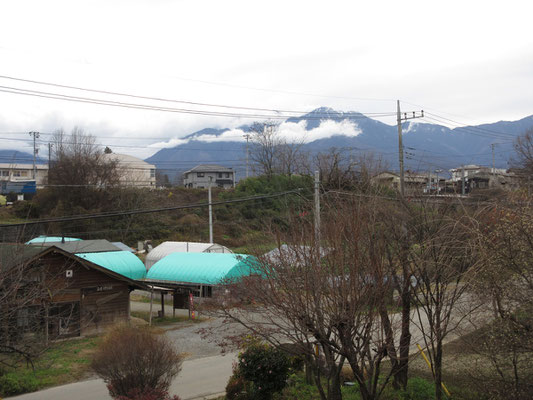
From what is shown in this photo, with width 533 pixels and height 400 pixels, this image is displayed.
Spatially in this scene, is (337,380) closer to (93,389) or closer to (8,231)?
(93,389)

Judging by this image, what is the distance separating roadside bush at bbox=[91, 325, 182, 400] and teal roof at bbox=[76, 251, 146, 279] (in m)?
19.9

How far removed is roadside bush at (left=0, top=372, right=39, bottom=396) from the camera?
1336 centimetres

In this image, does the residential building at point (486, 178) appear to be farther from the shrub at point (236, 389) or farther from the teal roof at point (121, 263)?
the teal roof at point (121, 263)

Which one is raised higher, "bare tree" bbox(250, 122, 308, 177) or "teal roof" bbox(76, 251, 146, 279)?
"bare tree" bbox(250, 122, 308, 177)

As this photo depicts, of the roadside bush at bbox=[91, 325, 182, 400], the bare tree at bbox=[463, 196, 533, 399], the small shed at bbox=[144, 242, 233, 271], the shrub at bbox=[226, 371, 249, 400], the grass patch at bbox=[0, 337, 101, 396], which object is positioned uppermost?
the bare tree at bbox=[463, 196, 533, 399]

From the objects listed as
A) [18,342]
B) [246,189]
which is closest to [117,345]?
[18,342]

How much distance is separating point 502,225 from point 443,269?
82.4 inches

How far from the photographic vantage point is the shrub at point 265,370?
1131cm

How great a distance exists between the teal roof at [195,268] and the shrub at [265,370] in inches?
556

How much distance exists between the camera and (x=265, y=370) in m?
11.3

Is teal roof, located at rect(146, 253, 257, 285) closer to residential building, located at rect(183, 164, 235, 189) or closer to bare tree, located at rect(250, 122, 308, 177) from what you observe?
bare tree, located at rect(250, 122, 308, 177)

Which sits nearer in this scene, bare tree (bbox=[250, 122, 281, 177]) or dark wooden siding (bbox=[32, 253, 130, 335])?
dark wooden siding (bbox=[32, 253, 130, 335])

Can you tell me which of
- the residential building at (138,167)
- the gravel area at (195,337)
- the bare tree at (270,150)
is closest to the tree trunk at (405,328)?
the gravel area at (195,337)

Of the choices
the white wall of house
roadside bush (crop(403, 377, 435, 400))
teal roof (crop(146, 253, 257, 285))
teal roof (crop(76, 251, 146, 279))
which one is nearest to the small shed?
teal roof (crop(76, 251, 146, 279))
